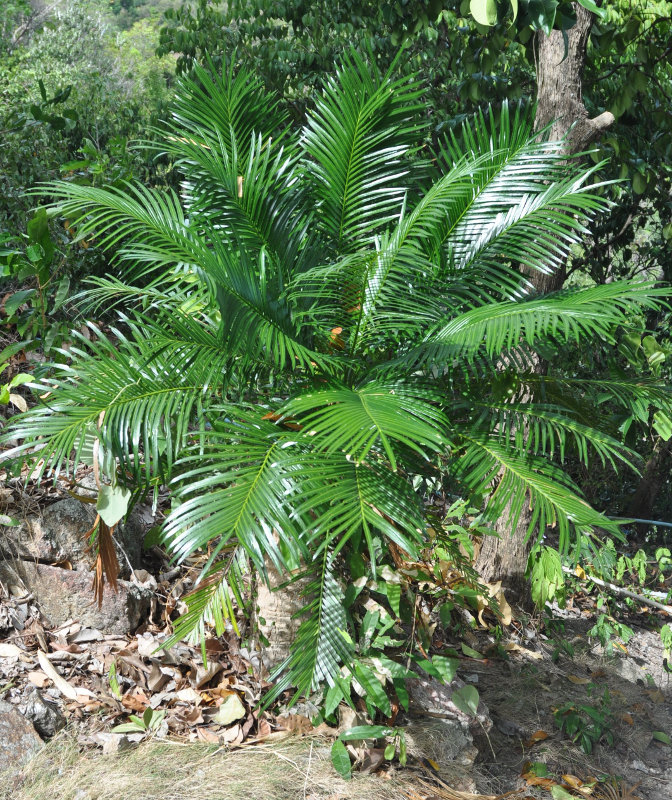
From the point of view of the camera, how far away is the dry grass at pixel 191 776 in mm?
2111

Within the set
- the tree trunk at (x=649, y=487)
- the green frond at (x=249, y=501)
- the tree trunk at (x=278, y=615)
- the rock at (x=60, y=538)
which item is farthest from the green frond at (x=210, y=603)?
the tree trunk at (x=649, y=487)

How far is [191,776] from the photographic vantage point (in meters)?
2.23

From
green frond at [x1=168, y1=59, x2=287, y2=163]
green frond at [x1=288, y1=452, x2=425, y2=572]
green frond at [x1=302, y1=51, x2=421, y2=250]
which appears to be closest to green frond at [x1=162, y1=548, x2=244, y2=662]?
green frond at [x1=288, y1=452, x2=425, y2=572]

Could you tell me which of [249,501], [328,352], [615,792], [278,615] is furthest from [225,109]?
[615,792]

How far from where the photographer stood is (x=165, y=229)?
2395mm

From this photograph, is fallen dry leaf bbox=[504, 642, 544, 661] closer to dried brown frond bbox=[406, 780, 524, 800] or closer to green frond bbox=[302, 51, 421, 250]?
dried brown frond bbox=[406, 780, 524, 800]

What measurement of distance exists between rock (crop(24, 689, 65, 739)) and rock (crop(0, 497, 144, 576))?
549mm

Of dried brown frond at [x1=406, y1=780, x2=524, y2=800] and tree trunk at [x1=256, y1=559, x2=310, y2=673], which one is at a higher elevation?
tree trunk at [x1=256, y1=559, x2=310, y2=673]

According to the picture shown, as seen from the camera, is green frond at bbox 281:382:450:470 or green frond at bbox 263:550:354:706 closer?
green frond at bbox 281:382:450:470

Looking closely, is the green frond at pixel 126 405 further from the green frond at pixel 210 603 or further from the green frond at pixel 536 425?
the green frond at pixel 536 425

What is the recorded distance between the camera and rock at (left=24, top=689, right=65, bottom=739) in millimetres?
2287

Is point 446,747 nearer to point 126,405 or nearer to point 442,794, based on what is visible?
point 442,794

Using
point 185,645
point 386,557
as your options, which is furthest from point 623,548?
point 185,645

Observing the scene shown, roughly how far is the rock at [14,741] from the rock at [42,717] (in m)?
0.04
